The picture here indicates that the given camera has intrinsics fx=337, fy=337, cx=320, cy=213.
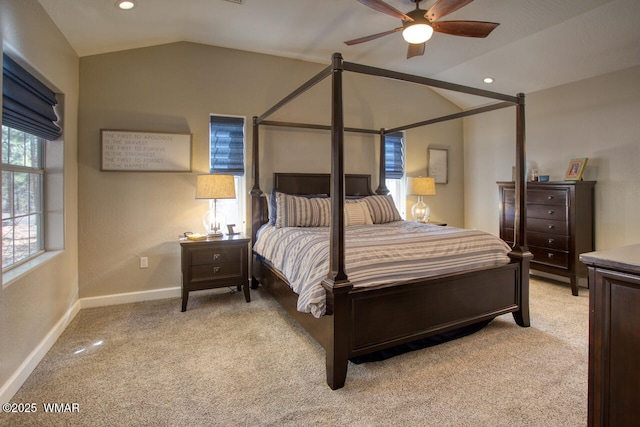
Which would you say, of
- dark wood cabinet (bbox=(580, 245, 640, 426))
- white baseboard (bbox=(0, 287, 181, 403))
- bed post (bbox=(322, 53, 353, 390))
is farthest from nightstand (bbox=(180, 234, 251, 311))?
dark wood cabinet (bbox=(580, 245, 640, 426))

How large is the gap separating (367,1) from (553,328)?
2.98m

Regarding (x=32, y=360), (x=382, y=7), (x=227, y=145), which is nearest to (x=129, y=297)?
(x=32, y=360)

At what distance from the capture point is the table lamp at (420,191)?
4715 mm

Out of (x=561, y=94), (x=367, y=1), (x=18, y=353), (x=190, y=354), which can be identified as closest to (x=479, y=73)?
(x=561, y=94)

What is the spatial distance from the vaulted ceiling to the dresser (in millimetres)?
1386

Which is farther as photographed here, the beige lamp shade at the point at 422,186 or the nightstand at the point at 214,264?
the beige lamp shade at the point at 422,186

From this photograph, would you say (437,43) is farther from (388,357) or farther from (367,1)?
(388,357)

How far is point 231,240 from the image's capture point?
136 inches

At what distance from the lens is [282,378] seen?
2.13 meters

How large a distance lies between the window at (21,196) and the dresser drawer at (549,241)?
5078 mm

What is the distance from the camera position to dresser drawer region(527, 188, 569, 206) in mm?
3818

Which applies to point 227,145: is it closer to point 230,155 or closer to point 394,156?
point 230,155

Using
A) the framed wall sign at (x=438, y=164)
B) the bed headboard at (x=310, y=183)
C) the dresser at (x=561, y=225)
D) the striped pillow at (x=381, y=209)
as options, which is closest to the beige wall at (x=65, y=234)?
the bed headboard at (x=310, y=183)

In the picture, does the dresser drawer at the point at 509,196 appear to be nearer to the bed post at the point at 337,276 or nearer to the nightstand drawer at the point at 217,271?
the bed post at the point at 337,276
